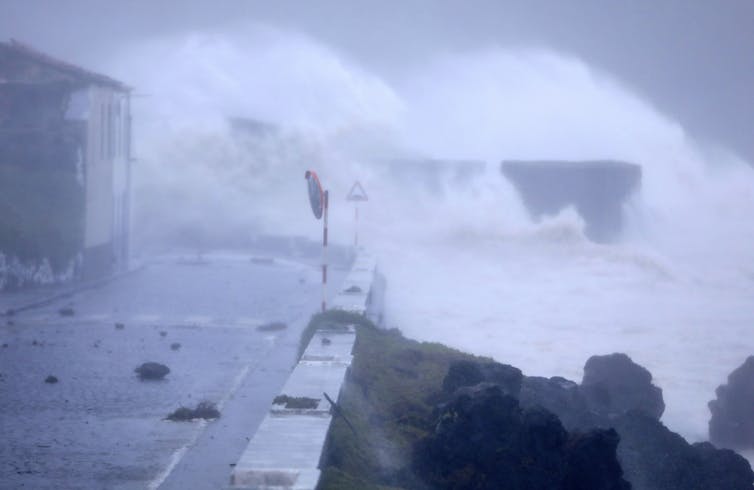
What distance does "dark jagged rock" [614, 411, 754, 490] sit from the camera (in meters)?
10.4

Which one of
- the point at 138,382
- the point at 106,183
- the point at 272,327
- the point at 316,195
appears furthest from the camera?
the point at 106,183

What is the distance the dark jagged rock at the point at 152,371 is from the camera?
45.4ft

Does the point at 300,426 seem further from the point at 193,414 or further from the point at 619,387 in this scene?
the point at 619,387

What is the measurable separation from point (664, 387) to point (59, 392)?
11090 mm

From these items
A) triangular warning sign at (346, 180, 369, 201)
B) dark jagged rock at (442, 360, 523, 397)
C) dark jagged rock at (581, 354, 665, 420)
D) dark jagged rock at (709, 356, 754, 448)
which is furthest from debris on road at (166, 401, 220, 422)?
triangular warning sign at (346, 180, 369, 201)

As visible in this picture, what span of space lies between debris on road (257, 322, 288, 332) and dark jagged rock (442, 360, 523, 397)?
8.45 m

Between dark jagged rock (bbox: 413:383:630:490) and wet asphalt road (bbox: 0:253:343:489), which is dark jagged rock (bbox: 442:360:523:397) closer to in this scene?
dark jagged rock (bbox: 413:383:630:490)

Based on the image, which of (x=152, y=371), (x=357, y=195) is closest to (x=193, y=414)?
(x=152, y=371)

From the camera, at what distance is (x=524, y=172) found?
135 ft

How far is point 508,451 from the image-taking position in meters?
8.43

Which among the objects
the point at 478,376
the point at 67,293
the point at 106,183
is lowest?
the point at 67,293

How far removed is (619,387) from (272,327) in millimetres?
7674

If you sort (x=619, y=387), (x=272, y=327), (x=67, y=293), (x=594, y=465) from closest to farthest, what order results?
1. (x=594, y=465)
2. (x=619, y=387)
3. (x=272, y=327)
4. (x=67, y=293)

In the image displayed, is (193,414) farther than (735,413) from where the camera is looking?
No
